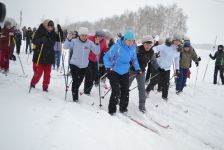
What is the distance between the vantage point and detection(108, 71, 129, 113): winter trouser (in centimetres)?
693

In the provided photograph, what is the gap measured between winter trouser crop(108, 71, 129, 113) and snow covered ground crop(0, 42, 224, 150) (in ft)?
1.11

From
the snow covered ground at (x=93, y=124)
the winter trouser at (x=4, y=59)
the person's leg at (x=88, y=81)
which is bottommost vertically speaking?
the snow covered ground at (x=93, y=124)

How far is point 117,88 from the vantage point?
6.93 meters

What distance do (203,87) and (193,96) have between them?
2.37m

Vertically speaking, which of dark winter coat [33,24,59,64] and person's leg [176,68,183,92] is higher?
dark winter coat [33,24,59,64]

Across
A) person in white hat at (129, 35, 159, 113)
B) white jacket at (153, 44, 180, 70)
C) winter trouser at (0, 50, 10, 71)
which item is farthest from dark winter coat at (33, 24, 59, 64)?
white jacket at (153, 44, 180, 70)

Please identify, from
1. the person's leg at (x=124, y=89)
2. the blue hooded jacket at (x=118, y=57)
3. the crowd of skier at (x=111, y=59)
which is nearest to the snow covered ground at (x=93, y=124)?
the person's leg at (x=124, y=89)

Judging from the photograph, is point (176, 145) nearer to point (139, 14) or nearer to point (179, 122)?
point (179, 122)

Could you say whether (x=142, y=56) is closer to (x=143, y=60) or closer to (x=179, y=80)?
(x=143, y=60)

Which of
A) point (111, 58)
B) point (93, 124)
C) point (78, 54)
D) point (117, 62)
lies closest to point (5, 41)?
point (78, 54)

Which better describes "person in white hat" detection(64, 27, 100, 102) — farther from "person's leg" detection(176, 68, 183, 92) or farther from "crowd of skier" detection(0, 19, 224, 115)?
"person's leg" detection(176, 68, 183, 92)

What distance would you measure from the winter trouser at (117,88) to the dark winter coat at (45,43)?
2.00 meters

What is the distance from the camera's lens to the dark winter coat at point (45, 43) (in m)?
7.54

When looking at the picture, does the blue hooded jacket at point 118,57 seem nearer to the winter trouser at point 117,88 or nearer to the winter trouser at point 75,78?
the winter trouser at point 117,88
